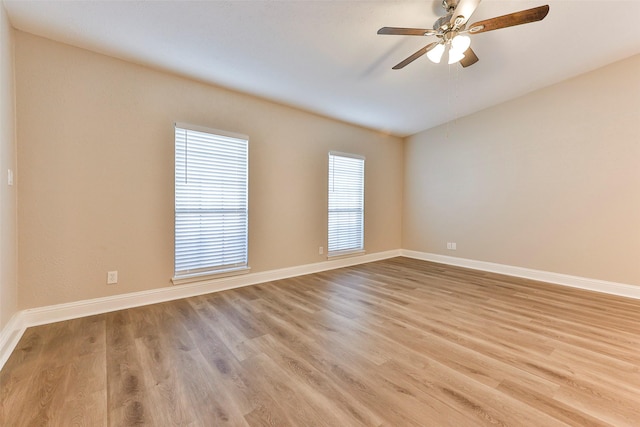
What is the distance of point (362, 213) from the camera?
17.0 ft

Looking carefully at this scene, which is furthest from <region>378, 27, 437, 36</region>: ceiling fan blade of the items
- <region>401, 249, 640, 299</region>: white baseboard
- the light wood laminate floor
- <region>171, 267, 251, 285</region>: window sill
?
<region>401, 249, 640, 299</region>: white baseboard

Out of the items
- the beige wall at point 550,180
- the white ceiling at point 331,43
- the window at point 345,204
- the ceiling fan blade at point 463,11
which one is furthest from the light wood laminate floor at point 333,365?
the white ceiling at point 331,43

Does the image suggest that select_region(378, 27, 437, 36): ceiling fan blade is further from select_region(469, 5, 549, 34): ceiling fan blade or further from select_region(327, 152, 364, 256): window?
select_region(327, 152, 364, 256): window

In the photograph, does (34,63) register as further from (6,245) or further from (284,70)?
(284,70)

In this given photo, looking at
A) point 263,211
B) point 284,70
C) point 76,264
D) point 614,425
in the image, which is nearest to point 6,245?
point 76,264

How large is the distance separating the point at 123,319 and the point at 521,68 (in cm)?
552

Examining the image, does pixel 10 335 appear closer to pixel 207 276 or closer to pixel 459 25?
pixel 207 276

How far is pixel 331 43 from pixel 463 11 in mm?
1220

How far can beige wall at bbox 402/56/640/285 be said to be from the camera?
3426mm

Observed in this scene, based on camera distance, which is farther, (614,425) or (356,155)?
(356,155)

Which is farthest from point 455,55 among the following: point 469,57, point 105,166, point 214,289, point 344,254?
point 214,289

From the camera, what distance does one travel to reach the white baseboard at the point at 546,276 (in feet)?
11.1

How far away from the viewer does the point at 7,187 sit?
6.93 ft

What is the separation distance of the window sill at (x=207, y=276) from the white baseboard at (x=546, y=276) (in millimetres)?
3808
